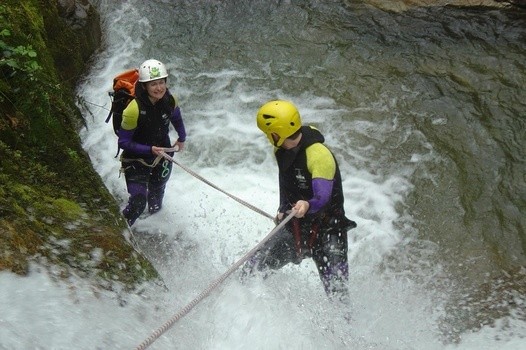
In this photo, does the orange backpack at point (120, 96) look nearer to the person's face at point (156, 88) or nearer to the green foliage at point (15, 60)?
the person's face at point (156, 88)

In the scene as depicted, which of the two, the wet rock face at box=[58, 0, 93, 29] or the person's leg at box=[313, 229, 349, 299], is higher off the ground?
the wet rock face at box=[58, 0, 93, 29]

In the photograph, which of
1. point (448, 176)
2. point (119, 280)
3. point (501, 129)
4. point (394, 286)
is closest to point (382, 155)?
point (448, 176)

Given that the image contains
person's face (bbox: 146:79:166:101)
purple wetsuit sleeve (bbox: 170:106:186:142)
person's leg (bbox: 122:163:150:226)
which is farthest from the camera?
person's leg (bbox: 122:163:150:226)

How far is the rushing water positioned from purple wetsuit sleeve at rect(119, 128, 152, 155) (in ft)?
4.45

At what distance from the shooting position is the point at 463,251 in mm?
6750

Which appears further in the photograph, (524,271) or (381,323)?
(524,271)

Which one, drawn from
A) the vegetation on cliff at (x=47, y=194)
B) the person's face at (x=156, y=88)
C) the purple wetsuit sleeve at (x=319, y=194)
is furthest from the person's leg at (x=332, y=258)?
the person's face at (x=156, y=88)

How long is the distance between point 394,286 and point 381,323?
0.77m

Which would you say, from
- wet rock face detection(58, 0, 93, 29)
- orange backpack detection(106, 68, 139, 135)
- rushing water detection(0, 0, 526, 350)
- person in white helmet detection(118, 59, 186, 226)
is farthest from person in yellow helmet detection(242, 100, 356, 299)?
wet rock face detection(58, 0, 93, 29)

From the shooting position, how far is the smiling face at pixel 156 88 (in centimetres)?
548

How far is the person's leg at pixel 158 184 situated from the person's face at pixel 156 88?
97 cm

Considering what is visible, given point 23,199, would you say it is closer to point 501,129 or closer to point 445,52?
point 501,129

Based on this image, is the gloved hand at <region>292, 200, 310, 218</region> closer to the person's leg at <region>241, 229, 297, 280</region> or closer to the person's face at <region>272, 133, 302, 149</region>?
the person's face at <region>272, 133, 302, 149</region>

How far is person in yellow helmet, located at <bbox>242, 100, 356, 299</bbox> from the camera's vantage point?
4.55 m
